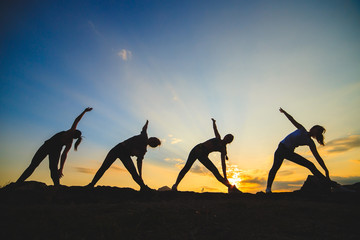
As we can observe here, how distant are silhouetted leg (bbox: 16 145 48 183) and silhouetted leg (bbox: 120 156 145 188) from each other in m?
1.98

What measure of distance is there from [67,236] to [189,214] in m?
1.58

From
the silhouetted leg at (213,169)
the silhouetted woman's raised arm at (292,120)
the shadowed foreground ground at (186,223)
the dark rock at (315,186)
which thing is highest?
the silhouetted woman's raised arm at (292,120)

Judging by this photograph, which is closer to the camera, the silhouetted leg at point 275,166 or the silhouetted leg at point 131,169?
the silhouetted leg at point 131,169

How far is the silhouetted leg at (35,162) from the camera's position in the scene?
4.64m

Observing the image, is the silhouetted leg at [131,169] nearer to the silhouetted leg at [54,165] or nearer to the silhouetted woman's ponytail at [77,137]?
the silhouetted woman's ponytail at [77,137]

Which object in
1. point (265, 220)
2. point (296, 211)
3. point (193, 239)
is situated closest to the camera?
point (193, 239)

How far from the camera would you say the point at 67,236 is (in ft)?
6.48

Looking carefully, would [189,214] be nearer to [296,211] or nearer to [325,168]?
[296,211]

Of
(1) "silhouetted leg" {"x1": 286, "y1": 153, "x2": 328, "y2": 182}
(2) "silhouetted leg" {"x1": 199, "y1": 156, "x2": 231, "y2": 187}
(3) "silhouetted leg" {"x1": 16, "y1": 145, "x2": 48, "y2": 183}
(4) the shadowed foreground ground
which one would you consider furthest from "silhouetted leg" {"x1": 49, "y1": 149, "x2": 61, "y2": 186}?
(1) "silhouetted leg" {"x1": 286, "y1": 153, "x2": 328, "y2": 182}

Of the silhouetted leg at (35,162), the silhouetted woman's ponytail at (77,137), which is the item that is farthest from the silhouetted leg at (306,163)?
A: the silhouetted leg at (35,162)

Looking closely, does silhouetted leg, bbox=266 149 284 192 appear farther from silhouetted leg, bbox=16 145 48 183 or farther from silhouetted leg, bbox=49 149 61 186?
silhouetted leg, bbox=16 145 48 183

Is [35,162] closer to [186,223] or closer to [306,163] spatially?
[186,223]

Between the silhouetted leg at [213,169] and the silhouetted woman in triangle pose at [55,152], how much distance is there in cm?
393

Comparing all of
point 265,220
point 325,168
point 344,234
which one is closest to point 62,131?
point 265,220
